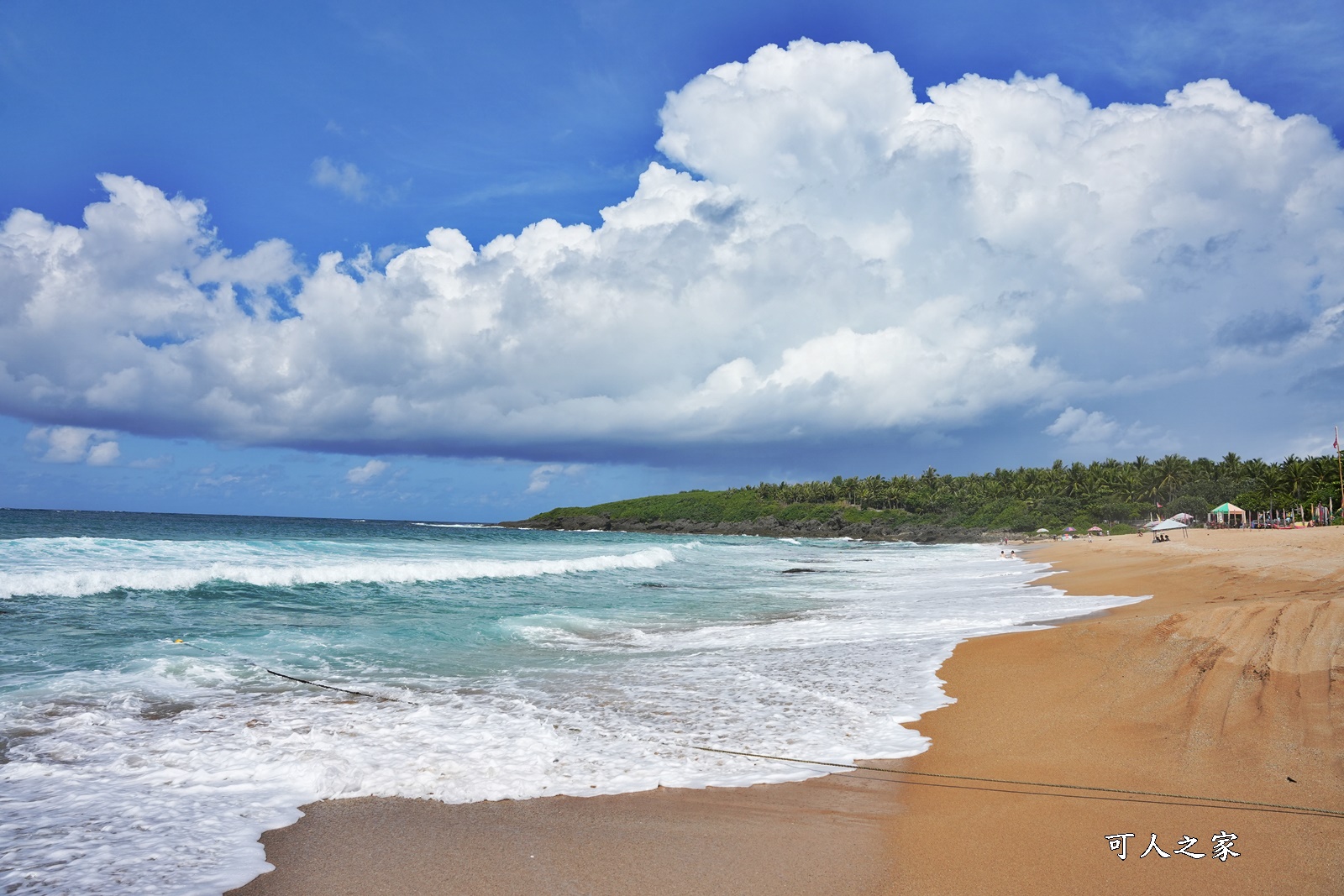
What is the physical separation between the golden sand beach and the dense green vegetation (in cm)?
8592

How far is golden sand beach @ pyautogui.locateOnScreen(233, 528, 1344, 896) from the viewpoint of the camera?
407 cm

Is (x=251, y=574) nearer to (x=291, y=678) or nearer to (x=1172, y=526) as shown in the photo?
(x=291, y=678)

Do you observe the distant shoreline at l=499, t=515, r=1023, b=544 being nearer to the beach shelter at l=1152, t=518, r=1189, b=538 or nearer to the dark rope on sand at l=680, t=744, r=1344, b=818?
the beach shelter at l=1152, t=518, r=1189, b=538

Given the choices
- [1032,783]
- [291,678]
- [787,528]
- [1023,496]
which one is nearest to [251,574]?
[291,678]

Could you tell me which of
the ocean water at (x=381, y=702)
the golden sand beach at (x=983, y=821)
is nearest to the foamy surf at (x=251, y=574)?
the ocean water at (x=381, y=702)

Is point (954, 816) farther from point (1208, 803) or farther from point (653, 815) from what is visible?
point (653, 815)

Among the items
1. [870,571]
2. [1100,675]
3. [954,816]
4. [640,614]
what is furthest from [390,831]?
[870,571]

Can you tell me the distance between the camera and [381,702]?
27.6ft

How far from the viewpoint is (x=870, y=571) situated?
3500cm

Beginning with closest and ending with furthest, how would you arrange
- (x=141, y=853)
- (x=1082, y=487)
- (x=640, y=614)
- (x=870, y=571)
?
(x=141, y=853)
(x=640, y=614)
(x=870, y=571)
(x=1082, y=487)

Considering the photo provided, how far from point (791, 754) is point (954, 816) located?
5.64 feet

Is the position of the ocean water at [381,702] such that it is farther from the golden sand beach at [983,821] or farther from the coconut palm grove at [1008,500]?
the coconut palm grove at [1008,500]

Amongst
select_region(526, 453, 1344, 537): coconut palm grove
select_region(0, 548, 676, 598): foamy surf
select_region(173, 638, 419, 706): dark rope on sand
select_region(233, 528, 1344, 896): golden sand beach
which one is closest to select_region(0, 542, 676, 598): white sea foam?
select_region(0, 548, 676, 598): foamy surf

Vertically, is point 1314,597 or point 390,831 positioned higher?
point 1314,597
